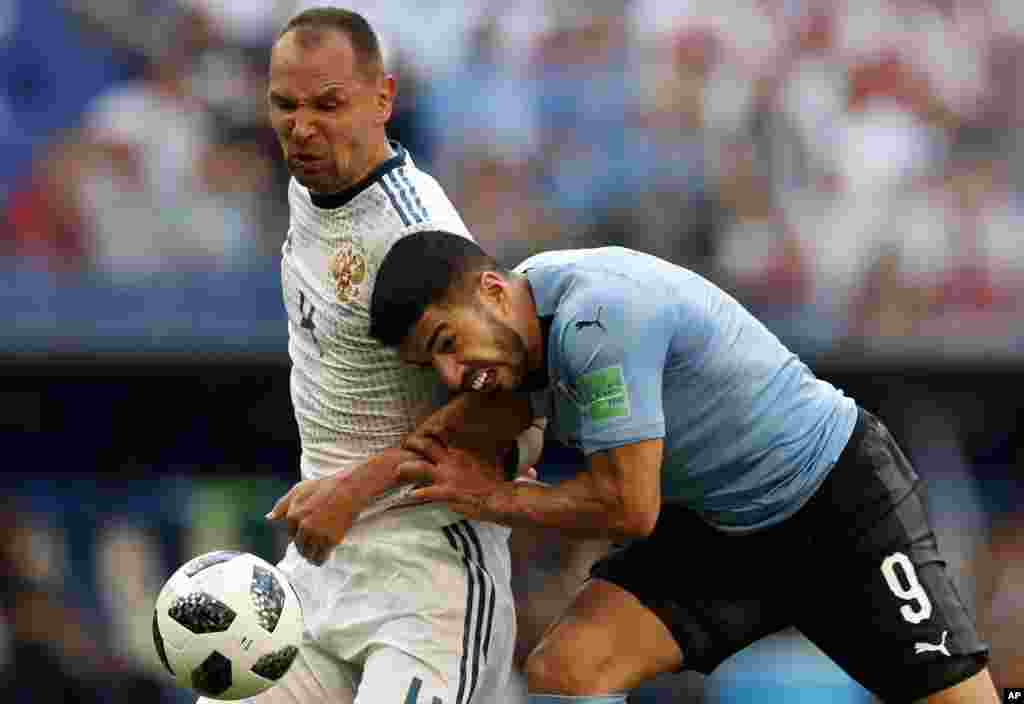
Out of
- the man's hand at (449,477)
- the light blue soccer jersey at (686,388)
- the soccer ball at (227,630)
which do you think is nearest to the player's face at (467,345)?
the light blue soccer jersey at (686,388)

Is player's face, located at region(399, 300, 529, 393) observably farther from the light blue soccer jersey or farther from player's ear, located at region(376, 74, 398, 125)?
player's ear, located at region(376, 74, 398, 125)

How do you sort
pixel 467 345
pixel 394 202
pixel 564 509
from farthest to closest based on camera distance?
pixel 394 202 < pixel 564 509 < pixel 467 345

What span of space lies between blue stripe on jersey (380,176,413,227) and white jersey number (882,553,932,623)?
1.50 metres

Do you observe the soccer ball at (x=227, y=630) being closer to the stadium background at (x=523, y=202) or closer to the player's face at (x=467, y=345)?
the player's face at (x=467, y=345)

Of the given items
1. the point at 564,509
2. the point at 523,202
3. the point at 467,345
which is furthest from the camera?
the point at 523,202

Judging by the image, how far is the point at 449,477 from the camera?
489 cm

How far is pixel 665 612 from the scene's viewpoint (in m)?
5.12

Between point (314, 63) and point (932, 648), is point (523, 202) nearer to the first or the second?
point (314, 63)

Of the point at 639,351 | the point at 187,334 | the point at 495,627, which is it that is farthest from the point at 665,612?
the point at 187,334

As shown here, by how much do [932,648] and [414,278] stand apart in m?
1.63

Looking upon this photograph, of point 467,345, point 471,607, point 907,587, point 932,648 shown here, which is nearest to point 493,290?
point 467,345

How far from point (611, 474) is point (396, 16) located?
15.2 ft

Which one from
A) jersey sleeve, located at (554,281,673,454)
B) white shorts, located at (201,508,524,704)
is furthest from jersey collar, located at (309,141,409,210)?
white shorts, located at (201,508,524,704)

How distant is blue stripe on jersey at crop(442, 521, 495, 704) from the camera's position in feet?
16.4
